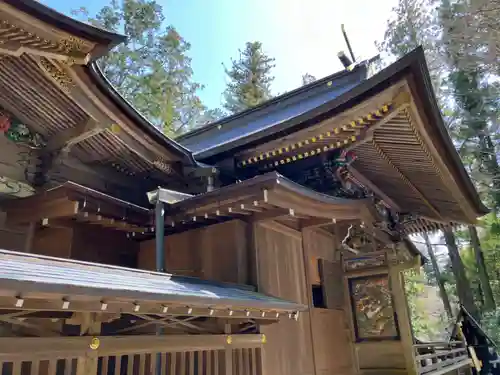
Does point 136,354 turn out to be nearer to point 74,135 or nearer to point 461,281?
point 74,135

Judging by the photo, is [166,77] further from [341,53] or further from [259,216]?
[259,216]

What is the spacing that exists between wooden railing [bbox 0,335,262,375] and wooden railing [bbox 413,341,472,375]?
10.4 feet

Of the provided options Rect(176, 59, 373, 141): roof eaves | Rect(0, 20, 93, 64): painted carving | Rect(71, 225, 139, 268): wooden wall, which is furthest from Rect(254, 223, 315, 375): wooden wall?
Rect(176, 59, 373, 141): roof eaves

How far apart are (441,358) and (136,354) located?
6.54 m

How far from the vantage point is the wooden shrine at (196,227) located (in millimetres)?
2998

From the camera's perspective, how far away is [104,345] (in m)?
3.00

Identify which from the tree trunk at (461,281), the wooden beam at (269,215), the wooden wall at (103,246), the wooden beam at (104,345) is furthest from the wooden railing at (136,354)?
the tree trunk at (461,281)

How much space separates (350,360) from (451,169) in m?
3.21

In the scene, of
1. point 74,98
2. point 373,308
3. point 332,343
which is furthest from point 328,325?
point 74,98

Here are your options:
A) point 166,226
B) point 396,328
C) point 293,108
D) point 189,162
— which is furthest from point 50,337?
point 293,108

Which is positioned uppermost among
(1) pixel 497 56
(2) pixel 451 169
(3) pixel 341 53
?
(1) pixel 497 56

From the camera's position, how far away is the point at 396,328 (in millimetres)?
6215

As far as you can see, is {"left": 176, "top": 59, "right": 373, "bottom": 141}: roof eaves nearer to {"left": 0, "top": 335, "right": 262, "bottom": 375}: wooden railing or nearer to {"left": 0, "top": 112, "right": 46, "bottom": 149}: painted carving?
{"left": 0, "top": 112, "right": 46, "bottom": 149}: painted carving

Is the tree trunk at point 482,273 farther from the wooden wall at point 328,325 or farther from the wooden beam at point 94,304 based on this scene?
the wooden beam at point 94,304
